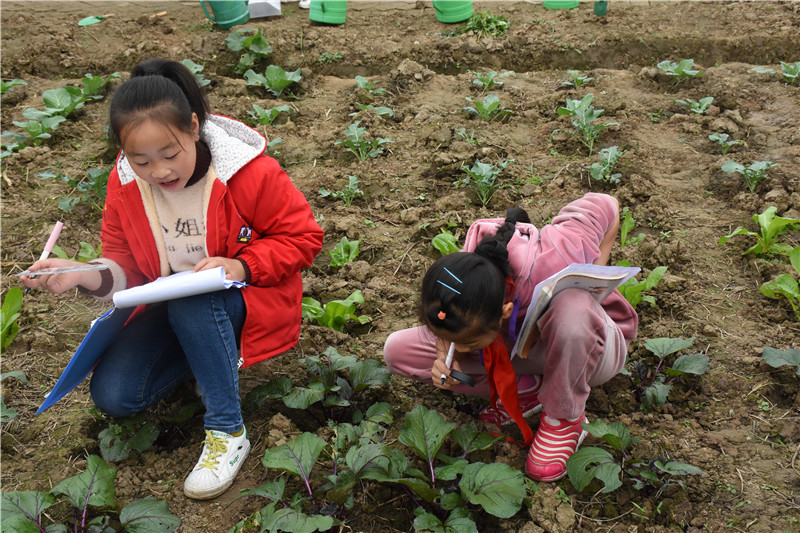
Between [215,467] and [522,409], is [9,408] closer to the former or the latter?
[215,467]

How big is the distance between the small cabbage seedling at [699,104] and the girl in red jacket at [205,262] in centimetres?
297

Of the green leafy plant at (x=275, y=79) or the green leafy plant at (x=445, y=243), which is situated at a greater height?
the green leafy plant at (x=275, y=79)

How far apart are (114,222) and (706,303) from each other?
2442 millimetres

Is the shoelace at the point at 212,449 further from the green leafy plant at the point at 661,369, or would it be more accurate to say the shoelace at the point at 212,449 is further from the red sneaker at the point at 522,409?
the green leafy plant at the point at 661,369

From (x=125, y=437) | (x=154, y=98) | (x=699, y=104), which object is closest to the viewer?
(x=154, y=98)

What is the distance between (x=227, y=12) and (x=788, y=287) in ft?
15.6

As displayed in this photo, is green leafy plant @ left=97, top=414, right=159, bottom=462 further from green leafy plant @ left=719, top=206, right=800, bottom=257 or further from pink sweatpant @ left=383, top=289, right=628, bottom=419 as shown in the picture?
green leafy plant @ left=719, top=206, right=800, bottom=257

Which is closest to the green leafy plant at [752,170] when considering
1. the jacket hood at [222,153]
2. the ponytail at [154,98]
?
the jacket hood at [222,153]

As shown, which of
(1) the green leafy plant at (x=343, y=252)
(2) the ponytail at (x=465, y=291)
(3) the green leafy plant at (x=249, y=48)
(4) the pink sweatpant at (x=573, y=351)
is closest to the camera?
(2) the ponytail at (x=465, y=291)

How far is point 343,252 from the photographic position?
11.5ft

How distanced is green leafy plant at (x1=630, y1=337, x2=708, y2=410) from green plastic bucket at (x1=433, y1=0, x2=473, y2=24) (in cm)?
399

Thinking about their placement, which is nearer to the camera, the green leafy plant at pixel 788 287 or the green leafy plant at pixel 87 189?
the green leafy plant at pixel 788 287

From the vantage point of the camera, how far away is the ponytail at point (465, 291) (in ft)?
6.55

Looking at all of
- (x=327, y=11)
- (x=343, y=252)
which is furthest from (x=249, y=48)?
(x=343, y=252)
